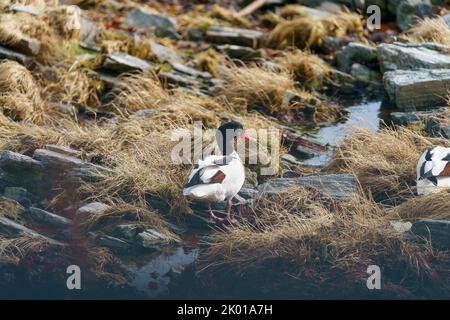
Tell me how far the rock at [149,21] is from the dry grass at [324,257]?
5611 millimetres

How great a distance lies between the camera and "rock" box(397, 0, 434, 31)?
13695 mm

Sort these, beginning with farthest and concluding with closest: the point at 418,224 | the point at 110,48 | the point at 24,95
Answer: the point at 110,48, the point at 24,95, the point at 418,224

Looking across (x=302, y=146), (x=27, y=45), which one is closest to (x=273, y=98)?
(x=302, y=146)

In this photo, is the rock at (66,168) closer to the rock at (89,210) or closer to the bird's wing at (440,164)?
the rock at (89,210)

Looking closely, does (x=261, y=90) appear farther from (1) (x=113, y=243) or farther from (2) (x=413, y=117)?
(1) (x=113, y=243)

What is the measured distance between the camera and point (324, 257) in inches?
332

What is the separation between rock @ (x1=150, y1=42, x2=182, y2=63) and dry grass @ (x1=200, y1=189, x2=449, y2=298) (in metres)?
4.25

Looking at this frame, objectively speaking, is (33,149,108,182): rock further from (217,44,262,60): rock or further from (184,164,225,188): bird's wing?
(217,44,262,60): rock

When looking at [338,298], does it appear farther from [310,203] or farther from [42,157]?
[42,157]

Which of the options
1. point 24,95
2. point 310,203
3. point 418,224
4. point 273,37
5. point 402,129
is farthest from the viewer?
point 273,37

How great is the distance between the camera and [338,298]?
26.6ft

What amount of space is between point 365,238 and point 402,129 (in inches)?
83.7
